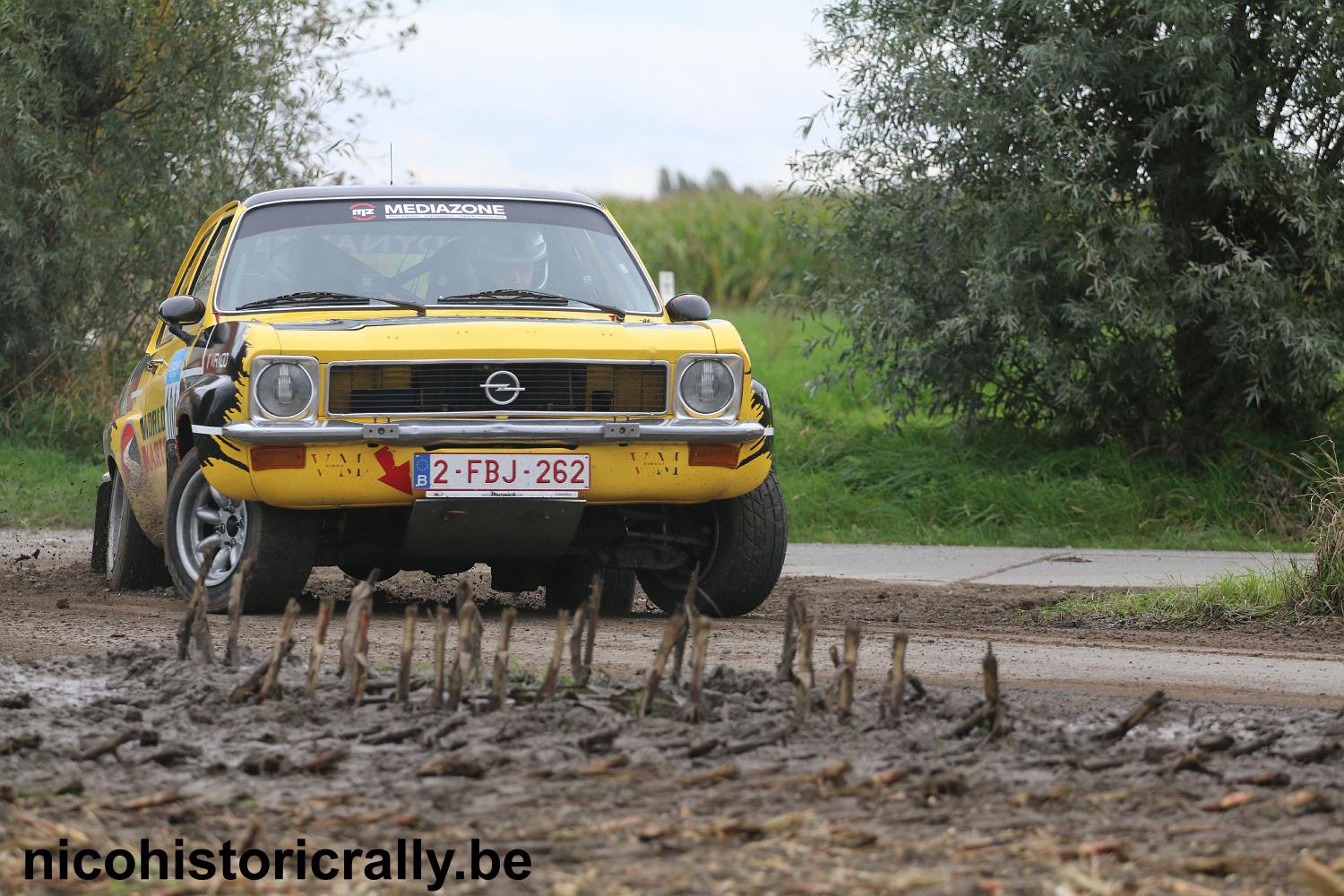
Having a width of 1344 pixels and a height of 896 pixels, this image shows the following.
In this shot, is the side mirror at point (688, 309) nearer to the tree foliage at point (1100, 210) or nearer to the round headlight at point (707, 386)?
the round headlight at point (707, 386)

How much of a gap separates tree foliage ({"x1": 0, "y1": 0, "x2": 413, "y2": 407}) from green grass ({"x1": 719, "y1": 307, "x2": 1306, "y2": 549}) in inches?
214

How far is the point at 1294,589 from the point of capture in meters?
7.90

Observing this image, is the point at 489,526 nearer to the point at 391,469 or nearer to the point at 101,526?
the point at 391,469

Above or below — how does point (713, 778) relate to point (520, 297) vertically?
below

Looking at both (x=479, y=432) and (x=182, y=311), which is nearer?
(x=479, y=432)

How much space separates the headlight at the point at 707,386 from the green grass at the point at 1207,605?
1853 mm

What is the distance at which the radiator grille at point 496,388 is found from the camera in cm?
720

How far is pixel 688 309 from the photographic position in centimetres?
828

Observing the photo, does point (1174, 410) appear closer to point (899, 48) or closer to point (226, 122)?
point (899, 48)

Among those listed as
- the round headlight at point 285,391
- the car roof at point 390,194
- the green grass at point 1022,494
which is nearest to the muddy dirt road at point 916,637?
the round headlight at point 285,391

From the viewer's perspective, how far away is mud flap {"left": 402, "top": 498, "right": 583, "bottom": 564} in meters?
7.21

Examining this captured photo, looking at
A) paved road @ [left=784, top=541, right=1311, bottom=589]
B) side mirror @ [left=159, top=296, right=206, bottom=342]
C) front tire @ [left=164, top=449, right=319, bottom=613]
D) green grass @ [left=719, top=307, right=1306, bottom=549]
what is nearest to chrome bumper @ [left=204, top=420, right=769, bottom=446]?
front tire @ [left=164, top=449, right=319, bottom=613]

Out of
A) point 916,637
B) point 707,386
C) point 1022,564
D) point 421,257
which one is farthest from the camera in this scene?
point 1022,564

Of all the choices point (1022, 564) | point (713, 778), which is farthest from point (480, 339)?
point (1022, 564)
